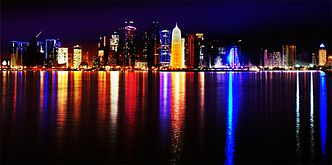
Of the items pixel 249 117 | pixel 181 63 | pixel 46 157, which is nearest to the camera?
pixel 46 157

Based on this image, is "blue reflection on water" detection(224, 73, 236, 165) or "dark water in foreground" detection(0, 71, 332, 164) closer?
"blue reflection on water" detection(224, 73, 236, 165)

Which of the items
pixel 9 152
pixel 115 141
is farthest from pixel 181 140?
pixel 9 152

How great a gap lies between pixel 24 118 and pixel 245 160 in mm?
10993

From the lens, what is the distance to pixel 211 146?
40.9 feet

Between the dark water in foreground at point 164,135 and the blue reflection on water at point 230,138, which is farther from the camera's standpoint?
the dark water in foreground at point 164,135

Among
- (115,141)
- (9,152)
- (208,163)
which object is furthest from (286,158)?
(9,152)

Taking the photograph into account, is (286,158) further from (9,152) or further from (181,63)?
(181,63)

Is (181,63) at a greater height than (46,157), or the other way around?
(181,63)

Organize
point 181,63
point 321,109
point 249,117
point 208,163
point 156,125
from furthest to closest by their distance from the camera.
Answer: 1. point 181,63
2. point 321,109
3. point 249,117
4. point 156,125
5. point 208,163

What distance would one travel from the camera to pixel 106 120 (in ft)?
57.9

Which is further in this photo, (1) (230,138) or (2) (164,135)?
(2) (164,135)

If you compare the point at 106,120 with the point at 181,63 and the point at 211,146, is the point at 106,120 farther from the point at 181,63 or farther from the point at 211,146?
the point at 181,63

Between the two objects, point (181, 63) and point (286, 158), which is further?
point (181, 63)

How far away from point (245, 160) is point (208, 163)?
93 centimetres
